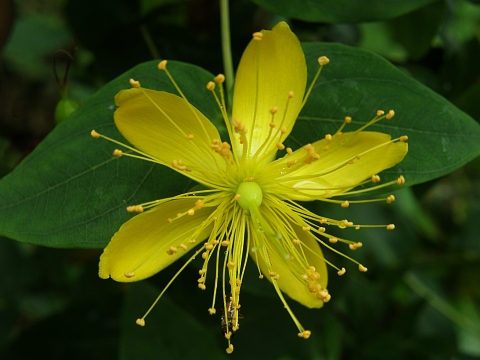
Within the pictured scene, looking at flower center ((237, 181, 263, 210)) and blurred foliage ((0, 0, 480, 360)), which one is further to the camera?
blurred foliage ((0, 0, 480, 360))

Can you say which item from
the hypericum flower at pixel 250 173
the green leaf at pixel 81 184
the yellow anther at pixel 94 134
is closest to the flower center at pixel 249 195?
the hypericum flower at pixel 250 173

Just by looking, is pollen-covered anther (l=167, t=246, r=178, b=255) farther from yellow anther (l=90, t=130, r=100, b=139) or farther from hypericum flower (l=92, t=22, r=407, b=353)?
yellow anther (l=90, t=130, r=100, b=139)

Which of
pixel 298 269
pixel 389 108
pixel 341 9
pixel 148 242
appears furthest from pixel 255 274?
pixel 341 9

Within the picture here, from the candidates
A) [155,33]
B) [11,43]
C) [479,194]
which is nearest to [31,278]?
[11,43]

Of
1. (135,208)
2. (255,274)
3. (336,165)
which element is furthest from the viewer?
(255,274)

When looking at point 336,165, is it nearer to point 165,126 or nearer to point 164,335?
point 165,126

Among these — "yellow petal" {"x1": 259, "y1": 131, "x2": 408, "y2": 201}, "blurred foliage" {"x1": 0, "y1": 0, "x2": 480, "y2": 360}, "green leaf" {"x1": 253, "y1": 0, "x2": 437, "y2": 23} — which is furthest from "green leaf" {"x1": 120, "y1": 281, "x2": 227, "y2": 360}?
"green leaf" {"x1": 253, "y1": 0, "x2": 437, "y2": 23}

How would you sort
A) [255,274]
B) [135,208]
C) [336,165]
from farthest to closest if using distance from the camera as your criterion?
[255,274], [336,165], [135,208]
